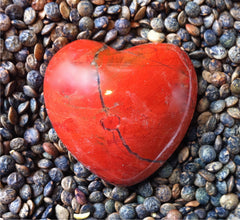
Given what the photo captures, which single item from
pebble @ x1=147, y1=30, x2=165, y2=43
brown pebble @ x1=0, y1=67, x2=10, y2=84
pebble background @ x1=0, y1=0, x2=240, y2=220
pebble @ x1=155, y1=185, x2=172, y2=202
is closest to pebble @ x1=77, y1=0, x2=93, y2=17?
pebble background @ x1=0, y1=0, x2=240, y2=220

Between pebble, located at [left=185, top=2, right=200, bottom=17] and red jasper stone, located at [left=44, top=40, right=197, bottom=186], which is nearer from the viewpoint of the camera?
red jasper stone, located at [left=44, top=40, right=197, bottom=186]

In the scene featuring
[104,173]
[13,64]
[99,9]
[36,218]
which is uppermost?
[99,9]

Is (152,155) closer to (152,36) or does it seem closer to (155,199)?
(155,199)

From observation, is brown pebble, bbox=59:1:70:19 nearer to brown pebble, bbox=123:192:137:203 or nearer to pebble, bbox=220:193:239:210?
brown pebble, bbox=123:192:137:203

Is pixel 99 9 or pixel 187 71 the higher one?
pixel 99 9

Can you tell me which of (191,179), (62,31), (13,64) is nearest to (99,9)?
(62,31)

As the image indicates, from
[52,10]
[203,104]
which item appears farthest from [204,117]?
[52,10]

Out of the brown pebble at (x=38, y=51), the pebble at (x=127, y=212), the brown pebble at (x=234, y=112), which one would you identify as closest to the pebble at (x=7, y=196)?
the pebble at (x=127, y=212)
